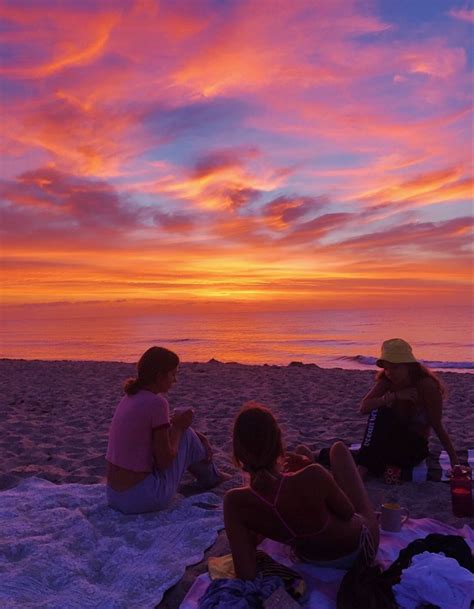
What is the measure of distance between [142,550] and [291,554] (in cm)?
108

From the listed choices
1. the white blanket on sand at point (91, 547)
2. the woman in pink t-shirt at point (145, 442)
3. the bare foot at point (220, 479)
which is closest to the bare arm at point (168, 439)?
the woman in pink t-shirt at point (145, 442)

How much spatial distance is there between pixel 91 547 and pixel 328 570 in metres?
1.71

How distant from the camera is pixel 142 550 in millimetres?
3883

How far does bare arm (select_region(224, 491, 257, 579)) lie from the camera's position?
3.09m

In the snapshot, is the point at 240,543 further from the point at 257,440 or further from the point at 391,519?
the point at 391,519

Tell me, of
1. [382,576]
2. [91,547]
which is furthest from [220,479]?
[382,576]

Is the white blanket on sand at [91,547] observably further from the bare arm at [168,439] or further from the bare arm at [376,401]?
the bare arm at [376,401]

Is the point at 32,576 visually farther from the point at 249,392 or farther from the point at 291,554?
the point at 249,392

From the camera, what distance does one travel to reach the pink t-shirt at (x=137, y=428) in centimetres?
421

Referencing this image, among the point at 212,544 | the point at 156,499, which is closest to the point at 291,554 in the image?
the point at 212,544

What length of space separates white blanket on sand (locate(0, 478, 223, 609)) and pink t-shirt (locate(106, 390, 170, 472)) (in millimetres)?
496

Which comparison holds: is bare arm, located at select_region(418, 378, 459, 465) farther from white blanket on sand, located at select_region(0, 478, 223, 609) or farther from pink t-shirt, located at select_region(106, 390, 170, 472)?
pink t-shirt, located at select_region(106, 390, 170, 472)

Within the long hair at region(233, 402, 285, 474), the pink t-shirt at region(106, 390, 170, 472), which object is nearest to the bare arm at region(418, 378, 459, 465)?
the pink t-shirt at region(106, 390, 170, 472)

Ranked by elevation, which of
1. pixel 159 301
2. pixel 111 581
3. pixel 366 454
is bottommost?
pixel 111 581
